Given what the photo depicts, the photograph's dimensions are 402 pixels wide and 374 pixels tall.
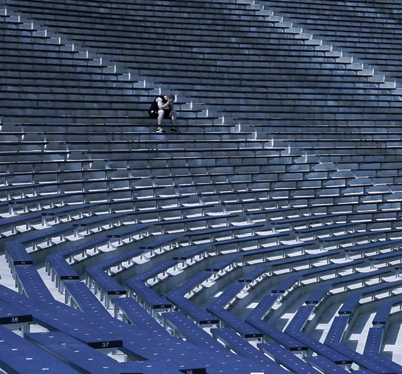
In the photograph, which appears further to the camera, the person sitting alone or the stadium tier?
the person sitting alone

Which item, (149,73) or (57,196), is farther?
(149,73)

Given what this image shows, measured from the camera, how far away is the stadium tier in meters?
5.76

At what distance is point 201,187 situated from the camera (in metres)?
11.9

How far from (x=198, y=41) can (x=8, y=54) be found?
13.9 feet

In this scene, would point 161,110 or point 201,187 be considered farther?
point 161,110

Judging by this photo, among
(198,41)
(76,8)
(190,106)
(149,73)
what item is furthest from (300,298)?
(76,8)

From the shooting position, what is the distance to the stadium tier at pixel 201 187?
227 inches

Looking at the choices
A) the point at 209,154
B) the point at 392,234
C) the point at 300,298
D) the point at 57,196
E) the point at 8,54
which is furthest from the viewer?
the point at 8,54

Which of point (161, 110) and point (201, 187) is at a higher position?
point (161, 110)

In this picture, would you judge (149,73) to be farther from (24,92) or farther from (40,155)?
(40,155)

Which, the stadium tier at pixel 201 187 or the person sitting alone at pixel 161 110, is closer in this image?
the stadium tier at pixel 201 187

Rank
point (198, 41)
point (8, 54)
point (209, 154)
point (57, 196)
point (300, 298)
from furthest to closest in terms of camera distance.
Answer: point (198, 41) < point (8, 54) < point (209, 154) < point (57, 196) < point (300, 298)

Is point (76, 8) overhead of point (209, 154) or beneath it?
overhead

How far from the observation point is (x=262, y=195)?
39.8 ft
